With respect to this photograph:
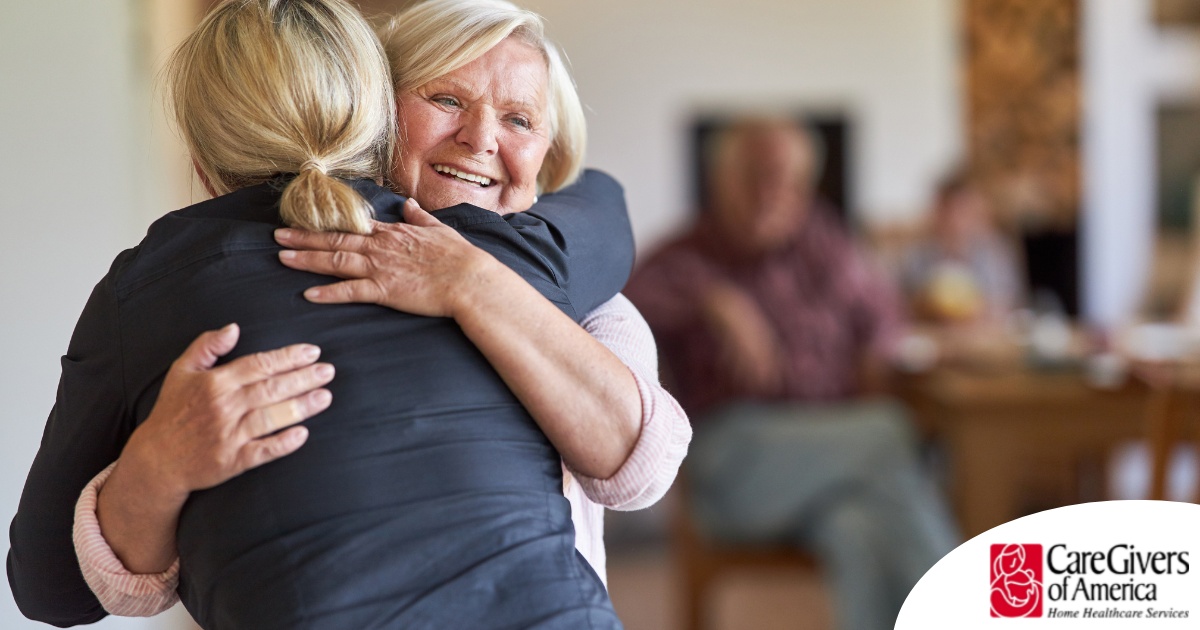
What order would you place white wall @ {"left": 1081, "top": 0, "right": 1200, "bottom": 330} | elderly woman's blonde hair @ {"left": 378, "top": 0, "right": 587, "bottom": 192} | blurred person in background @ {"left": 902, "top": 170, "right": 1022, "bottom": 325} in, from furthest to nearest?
white wall @ {"left": 1081, "top": 0, "right": 1200, "bottom": 330} < blurred person in background @ {"left": 902, "top": 170, "right": 1022, "bottom": 325} < elderly woman's blonde hair @ {"left": 378, "top": 0, "right": 587, "bottom": 192}

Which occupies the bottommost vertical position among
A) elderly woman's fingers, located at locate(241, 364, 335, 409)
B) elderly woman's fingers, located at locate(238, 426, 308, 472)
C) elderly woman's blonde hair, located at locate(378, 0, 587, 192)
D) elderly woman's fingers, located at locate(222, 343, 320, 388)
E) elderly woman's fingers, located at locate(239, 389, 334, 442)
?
elderly woman's fingers, located at locate(238, 426, 308, 472)

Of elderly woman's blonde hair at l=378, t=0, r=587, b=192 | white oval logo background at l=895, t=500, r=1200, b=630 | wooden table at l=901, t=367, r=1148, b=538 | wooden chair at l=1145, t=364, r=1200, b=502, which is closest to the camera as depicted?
elderly woman's blonde hair at l=378, t=0, r=587, b=192

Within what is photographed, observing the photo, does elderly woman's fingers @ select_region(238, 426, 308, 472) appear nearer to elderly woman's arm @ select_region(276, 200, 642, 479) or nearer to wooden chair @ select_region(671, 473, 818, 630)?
elderly woman's arm @ select_region(276, 200, 642, 479)

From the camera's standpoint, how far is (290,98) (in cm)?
80

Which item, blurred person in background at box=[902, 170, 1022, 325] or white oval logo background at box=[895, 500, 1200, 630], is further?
blurred person in background at box=[902, 170, 1022, 325]

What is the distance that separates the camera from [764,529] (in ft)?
8.21

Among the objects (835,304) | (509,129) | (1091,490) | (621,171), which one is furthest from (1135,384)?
(621,171)

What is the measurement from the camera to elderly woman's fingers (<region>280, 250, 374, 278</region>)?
788 millimetres

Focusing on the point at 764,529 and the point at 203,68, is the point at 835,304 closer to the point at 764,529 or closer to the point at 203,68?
the point at 764,529

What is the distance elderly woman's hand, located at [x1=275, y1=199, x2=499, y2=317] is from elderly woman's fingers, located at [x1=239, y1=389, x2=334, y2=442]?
7 cm

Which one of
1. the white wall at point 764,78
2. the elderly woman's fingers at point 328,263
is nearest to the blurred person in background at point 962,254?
the white wall at point 764,78

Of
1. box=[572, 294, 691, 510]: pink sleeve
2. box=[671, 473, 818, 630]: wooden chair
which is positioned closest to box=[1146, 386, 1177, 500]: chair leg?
box=[671, 473, 818, 630]: wooden chair

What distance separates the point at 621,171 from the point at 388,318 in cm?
374

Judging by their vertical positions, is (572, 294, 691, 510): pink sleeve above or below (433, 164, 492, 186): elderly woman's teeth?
below
